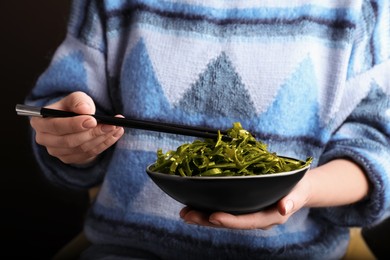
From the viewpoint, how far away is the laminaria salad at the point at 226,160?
24.7 inches

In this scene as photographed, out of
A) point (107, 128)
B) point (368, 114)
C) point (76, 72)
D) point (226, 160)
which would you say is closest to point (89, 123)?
point (107, 128)

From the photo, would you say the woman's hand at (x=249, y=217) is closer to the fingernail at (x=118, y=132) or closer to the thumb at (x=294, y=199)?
the thumb at (x=294, y=199)

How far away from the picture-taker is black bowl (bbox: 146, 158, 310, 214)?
1.95ft

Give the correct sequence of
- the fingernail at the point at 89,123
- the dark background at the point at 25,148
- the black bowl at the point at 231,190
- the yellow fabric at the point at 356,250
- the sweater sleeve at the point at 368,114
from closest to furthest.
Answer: the black bowl at the point at 231,190, the fingernail at the point at 89,123, the sweater sleeve at the point at 368,114, the yellow fabric at the point at 356,250, the dark background at the point at 25,148

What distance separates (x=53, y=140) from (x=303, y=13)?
49 centimetres

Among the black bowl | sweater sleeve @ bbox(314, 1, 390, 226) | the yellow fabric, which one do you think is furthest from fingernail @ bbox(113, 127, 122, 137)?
the yellow fabric

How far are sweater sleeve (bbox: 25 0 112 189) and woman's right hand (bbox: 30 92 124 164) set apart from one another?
13cm

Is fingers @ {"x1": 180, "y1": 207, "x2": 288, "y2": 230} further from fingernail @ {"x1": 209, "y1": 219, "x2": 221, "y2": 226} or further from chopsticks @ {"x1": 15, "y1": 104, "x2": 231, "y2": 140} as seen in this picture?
chopsticks @ {"x1": 15, "y1": 104, "x2": 231, "y2": 140}

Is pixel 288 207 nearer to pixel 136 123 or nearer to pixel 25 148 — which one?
pixel 136 123

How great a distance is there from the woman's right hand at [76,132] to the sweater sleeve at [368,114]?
0.42m

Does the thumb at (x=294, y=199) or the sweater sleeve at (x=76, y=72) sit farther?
the sweater sleeve at (x=76, y=72)

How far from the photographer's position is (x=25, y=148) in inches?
56.2

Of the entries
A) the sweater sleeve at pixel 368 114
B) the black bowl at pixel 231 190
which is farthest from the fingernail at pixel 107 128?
the sweater sleeve at pixel 368 114

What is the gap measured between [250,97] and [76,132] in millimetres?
317
